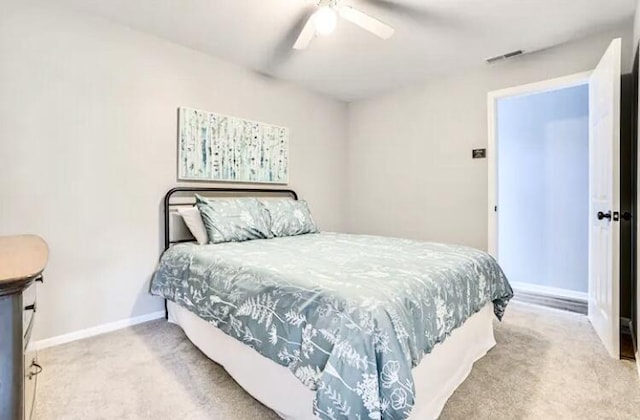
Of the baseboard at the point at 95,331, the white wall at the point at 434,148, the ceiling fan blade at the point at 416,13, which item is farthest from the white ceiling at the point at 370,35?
the baseboard at the point at 95,331

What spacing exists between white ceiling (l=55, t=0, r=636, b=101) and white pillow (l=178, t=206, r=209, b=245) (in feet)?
5.05

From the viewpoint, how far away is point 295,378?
1447 mm

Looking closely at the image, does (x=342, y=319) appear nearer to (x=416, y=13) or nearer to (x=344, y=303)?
(x=344, y=303)

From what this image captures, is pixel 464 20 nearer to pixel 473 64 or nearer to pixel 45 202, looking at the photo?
pixel 473 64

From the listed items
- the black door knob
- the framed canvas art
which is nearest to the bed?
the black door knob

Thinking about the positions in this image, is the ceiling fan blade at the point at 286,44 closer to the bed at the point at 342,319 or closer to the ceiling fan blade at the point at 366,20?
the ceiling fan blade at the point at 366,20

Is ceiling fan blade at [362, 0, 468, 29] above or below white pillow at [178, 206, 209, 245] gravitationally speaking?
above

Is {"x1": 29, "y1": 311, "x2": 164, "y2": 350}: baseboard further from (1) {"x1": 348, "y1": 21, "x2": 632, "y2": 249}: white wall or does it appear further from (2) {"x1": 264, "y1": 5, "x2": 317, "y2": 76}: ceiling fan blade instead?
(1) {"x1": 348, "y1": 21, "x2": 632, "y2": 249}: white wall

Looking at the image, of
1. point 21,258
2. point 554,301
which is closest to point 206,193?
point 21,258

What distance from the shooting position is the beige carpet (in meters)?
1.58

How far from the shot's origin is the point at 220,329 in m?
1.89

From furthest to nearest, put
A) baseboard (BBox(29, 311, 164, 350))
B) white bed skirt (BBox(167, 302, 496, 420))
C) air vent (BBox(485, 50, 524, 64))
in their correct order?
air vent (BBox(485, 50, 524, 64)), baseboard (BBox(29, 311, 164, 350)), white bed skirt (BBox(167, 302, 496, 420))

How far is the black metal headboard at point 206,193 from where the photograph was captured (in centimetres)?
284

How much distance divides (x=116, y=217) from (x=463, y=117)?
3.58 metres
